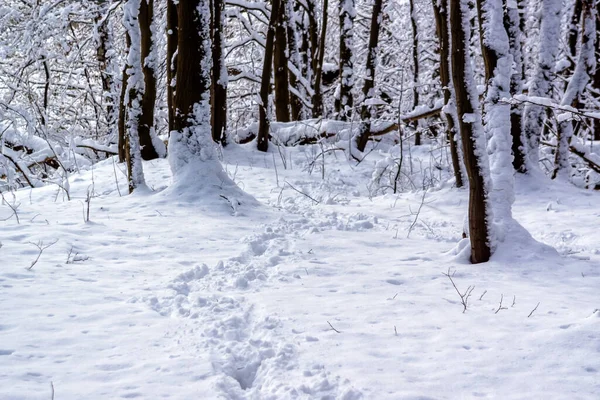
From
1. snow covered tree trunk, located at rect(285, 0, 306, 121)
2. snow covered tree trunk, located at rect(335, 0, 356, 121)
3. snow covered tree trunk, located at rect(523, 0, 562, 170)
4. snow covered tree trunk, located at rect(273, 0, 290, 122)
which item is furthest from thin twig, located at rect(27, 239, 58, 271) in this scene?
snow covered tree trunk, located at rect(285, 0, 306, 121)

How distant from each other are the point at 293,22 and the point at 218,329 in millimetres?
13045

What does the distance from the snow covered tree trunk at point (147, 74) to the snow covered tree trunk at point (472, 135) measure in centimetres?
484

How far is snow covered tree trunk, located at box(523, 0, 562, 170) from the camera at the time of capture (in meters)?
7.70

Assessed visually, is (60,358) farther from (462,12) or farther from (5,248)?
(462,12)

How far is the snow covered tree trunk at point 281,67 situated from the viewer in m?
11.8

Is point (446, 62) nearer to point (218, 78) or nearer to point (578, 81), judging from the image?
point (578, 81)

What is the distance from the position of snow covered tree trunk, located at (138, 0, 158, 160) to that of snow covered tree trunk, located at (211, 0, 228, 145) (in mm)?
1292

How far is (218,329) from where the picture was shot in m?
3.13

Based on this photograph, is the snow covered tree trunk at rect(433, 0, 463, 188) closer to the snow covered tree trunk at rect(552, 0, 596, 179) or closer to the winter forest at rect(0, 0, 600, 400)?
the winter forest at rect(0, 0, 600, 400)

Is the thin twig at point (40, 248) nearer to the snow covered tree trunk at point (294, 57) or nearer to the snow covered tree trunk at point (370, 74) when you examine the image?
the snow covered tree trunk at point (370, 74)

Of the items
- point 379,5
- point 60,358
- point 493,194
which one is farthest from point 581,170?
point 60,358

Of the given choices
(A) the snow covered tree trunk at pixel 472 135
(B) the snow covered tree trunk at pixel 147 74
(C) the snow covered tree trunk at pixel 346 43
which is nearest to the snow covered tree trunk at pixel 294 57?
(C) the snow covered tree trunk at pixel 346 43

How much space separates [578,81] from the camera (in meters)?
8.08

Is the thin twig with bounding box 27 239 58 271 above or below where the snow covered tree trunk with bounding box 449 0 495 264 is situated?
below
